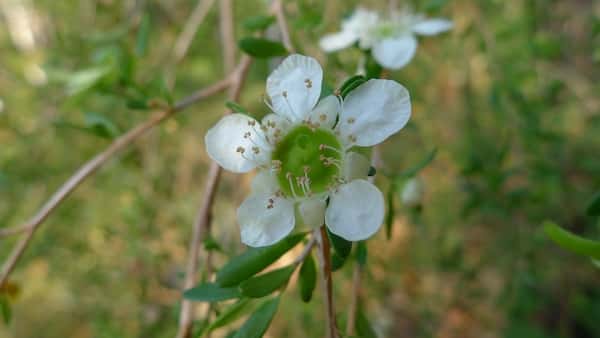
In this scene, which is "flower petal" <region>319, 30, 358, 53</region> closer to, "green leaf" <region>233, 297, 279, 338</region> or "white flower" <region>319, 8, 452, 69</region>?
"white flower" <region>319, 8, 452, 69</region>

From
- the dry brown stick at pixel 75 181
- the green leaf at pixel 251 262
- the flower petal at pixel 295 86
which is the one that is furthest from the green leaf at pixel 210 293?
the dry brown stick at pixel 75 181

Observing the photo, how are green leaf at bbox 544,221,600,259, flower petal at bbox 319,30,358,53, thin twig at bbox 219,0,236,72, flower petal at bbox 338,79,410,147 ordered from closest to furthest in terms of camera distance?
green leaf at bbox 544,221,600,259 → flower petal at bbox 338,79,410,147 → flower petal at bbox 319,30,358,53 → thin twig at bbox 219,0,236,72

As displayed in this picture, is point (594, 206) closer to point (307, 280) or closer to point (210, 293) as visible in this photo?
point (307, 280)

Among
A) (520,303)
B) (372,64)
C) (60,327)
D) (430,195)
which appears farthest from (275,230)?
(60,327)

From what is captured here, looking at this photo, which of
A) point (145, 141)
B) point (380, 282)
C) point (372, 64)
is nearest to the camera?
point (372, 64)

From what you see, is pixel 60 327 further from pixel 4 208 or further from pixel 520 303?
pixel 520 303

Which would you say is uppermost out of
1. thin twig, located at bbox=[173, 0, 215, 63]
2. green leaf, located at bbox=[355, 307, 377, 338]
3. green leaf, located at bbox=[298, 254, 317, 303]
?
thin twig, located at bbox=[173, 0, 215, 63]

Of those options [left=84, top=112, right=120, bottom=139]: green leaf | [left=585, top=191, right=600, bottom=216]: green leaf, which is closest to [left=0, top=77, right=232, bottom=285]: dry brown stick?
[left=84, top=112, right=120, bottom=139]: green leaf

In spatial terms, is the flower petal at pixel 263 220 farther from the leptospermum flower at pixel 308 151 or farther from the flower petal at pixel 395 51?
the flower petal at pixel 395 51
